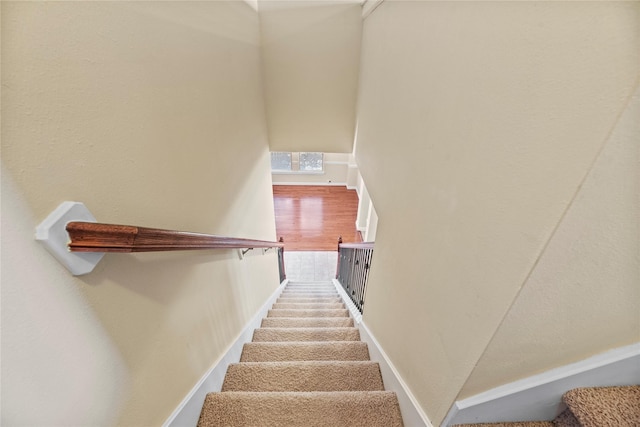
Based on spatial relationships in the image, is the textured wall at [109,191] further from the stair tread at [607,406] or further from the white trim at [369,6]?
the stair tread at [607,406]

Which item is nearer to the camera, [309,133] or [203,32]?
[203,32]

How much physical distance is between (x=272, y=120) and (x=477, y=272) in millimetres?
2714

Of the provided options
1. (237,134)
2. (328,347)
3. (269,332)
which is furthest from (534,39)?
(269,332)

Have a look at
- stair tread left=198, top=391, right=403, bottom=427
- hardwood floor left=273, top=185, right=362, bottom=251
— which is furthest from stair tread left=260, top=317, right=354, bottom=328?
hardwood floor left=273, top=185, right=362, bottom=251

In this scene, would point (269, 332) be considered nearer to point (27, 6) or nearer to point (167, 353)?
point (167, 353)

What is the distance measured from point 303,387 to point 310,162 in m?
6.27

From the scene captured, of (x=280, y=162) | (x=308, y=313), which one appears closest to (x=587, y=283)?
(x=308, y=313)

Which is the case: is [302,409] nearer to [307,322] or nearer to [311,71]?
[307,322]

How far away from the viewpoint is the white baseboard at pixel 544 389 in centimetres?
60

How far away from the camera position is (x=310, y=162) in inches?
281

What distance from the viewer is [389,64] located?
140cm

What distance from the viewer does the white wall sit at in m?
2.18

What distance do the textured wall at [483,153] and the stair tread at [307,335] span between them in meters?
0.79

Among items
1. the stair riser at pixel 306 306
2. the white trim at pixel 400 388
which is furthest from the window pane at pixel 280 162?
the white trim at pixel 400 388
